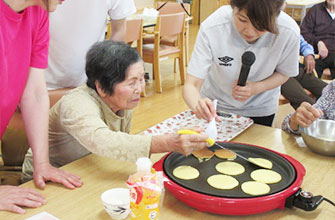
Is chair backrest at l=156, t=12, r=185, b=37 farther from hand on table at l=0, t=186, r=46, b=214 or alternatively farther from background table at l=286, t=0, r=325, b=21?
hand on table at l=0, t=186, r=46, b=214

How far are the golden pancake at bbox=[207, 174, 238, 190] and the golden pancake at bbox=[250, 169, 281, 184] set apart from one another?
82mm

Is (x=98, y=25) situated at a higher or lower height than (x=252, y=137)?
higher

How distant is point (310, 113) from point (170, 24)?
3594 millimetres

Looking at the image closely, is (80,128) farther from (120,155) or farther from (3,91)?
(3,91)

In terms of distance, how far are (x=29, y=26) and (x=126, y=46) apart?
0.38 m

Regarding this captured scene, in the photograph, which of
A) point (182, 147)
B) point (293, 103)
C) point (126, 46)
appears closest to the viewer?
point (182, 147)

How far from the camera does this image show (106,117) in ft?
5.11

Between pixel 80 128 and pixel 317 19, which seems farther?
pixel 317 19

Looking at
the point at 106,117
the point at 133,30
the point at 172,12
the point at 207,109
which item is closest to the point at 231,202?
the point at 207,109

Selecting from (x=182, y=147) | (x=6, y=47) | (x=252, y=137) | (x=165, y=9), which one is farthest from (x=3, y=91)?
(x=165, y=9)

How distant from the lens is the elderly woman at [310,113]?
5.40 feet

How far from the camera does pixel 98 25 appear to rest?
2.14 metres

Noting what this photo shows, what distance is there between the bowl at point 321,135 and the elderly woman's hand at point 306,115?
4cm

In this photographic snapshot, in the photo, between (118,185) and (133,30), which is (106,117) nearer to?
(118,185)
